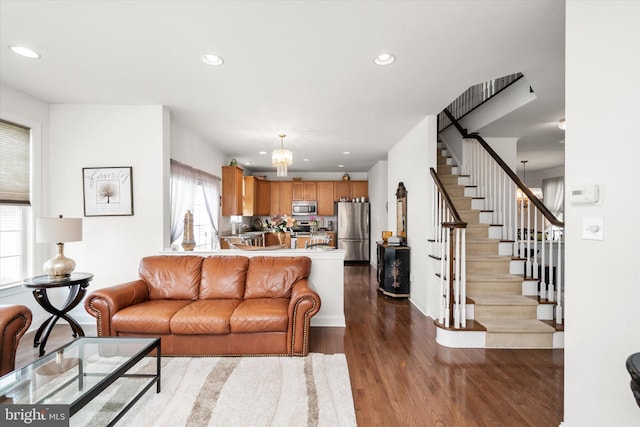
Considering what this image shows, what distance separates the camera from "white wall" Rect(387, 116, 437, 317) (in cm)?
420

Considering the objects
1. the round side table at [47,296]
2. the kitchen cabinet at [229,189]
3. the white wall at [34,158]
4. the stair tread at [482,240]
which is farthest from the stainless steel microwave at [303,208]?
the round side table at [47,296]

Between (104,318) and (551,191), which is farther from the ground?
(551,191)

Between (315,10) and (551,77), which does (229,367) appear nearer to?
(315,10)

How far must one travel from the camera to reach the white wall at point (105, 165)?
3.73 metres

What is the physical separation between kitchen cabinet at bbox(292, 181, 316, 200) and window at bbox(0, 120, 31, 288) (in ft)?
19.4

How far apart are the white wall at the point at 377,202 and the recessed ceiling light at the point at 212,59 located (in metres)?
5.11

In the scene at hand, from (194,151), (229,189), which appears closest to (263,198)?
(229,189)

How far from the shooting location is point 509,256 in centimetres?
412

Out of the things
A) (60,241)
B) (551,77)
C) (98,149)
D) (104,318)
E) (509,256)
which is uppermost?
(551,77)

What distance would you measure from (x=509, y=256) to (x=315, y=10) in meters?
3.83

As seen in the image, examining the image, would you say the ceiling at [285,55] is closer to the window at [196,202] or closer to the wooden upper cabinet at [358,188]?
the window at [196,202]

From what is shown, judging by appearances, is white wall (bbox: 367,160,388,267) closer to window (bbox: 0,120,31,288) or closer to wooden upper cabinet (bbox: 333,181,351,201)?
wooden upper cabinet (bbox: 333,181,351,201)

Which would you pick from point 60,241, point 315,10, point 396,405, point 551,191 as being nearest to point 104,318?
point 60,241

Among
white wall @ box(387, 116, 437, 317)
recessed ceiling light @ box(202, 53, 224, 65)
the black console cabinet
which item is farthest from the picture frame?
white wall @ box(387, 116, 437, 317)
